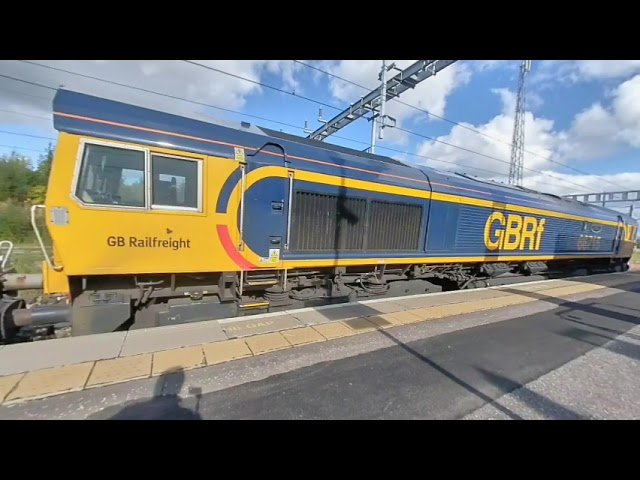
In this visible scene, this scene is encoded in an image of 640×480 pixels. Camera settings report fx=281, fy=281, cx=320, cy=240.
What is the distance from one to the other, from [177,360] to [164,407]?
2.51ft

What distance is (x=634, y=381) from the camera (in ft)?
11.1

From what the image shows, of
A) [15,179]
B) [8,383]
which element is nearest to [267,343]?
[8,383]

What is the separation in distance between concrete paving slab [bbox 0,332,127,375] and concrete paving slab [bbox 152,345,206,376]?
515 mm

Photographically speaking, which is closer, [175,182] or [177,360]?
[177,360]

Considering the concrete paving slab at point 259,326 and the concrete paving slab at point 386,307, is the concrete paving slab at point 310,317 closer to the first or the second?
the concrete paving slab at point 259,326

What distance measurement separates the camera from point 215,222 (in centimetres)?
401

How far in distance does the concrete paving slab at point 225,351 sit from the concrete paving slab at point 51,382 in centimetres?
112

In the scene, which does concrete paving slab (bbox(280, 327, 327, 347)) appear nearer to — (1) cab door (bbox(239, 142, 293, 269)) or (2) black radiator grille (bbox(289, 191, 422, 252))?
(1) cab door (bbox(239, 142, 293, 269))

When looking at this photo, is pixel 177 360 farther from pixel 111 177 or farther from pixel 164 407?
pixel 111 177

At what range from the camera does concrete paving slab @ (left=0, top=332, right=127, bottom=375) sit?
9.31 ft

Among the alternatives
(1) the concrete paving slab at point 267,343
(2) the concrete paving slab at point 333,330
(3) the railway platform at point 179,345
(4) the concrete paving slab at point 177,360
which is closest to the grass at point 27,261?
(3) the railway platform at point 179,345
